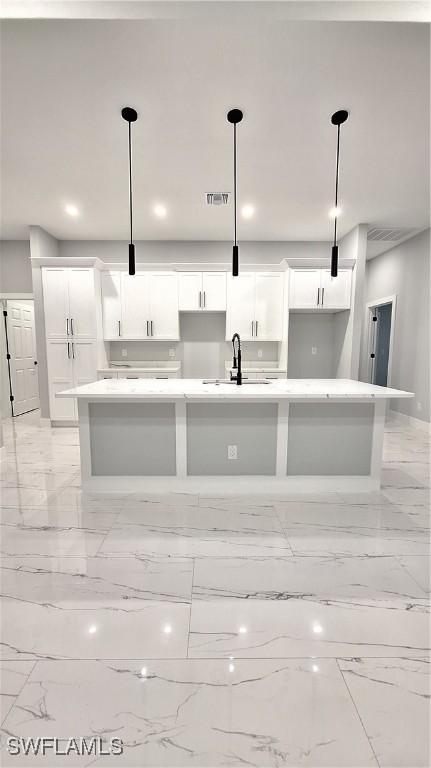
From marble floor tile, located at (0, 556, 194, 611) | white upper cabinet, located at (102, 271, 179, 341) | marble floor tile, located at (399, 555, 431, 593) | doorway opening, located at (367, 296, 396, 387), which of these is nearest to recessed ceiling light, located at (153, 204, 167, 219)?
white upper cabinet, located at (102, 271, 179, 341)

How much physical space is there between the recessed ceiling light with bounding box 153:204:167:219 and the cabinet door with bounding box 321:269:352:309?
2.48m

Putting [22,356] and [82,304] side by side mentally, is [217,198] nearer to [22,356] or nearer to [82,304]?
[82,304]

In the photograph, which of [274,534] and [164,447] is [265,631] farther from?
[164,447]

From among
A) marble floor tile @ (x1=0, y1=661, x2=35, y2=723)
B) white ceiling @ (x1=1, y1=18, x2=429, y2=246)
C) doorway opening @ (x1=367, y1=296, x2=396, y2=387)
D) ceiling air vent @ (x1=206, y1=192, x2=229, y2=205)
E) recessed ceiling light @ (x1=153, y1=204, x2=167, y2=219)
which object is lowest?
marble floor tile @ (x1=0, y1=661, x2=35, y2=723)

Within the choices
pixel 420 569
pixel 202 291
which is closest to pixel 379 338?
pixel 202 291

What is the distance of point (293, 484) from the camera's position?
282 centimetres

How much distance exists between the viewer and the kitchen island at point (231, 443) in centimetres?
275

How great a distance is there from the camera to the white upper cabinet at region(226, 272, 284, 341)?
523 cm

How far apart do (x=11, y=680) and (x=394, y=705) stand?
4.52 ft

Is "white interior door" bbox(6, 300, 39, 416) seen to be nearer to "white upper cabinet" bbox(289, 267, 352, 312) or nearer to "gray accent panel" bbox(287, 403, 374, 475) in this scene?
"white upper cabinet" bbox(289, 267, 352, 312)

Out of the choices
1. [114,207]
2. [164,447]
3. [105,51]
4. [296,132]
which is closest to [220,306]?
[114,207]

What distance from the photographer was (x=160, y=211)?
4375 mm

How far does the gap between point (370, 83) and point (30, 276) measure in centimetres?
533

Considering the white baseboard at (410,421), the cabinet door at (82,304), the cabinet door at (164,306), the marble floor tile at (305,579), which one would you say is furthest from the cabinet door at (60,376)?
the white baseboard at (410,421)
